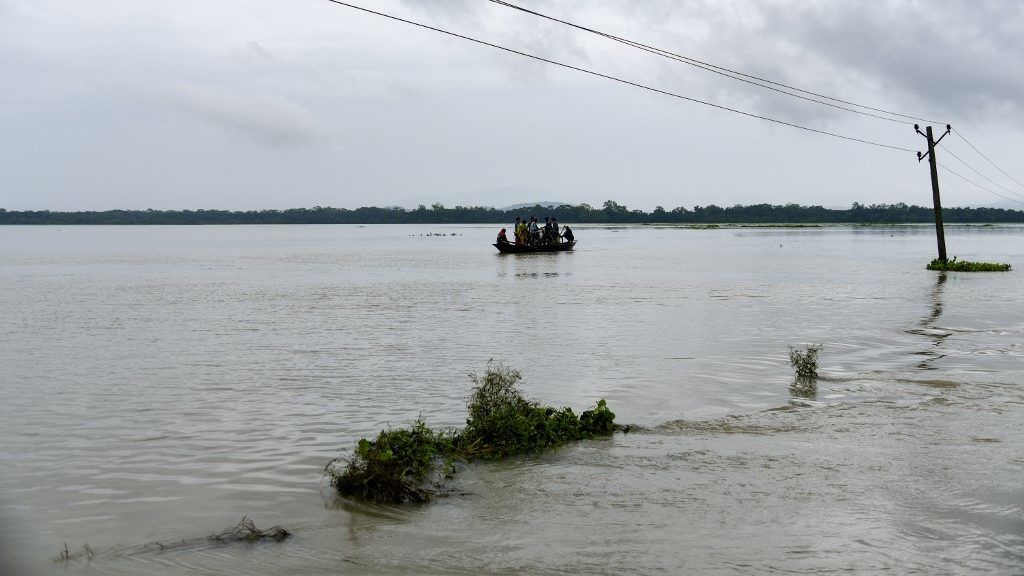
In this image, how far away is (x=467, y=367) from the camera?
15.1m

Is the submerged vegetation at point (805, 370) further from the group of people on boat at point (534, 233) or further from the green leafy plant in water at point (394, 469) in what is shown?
the group of people on boat at point (534, 233)

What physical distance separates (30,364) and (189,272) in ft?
93.8

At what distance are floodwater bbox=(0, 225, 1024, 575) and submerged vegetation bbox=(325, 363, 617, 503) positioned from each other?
0.71ft

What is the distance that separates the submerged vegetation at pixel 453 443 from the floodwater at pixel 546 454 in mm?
215

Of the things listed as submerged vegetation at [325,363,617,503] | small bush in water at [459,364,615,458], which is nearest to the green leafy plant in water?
submerged vegetation at [325,363,617,503]

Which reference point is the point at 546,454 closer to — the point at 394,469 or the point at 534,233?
the point at 394,469

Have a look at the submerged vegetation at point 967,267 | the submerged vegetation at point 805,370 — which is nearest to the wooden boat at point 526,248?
the submerged vegetation at point 967,267

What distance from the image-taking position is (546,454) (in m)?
9.38

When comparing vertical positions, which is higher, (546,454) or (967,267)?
(967,267)

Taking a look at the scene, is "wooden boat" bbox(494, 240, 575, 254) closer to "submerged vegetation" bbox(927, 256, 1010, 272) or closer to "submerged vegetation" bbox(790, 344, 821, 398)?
"submerged vegetation" bbox(927, 256, 1010, 272)

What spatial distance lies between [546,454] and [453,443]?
0.98 metres

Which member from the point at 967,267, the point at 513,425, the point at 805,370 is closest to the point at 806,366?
the point at 805,370

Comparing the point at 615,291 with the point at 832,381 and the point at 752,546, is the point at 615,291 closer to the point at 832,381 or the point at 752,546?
the point at 832,381

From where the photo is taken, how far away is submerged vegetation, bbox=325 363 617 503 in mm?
7832
